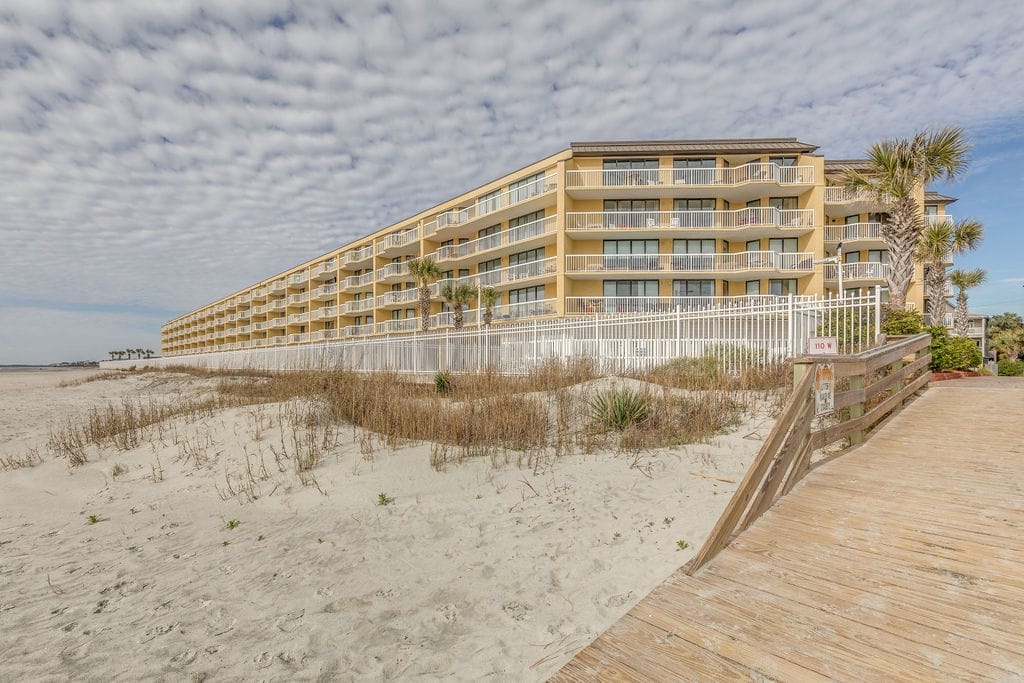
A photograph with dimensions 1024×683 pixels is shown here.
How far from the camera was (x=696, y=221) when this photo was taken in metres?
29.9

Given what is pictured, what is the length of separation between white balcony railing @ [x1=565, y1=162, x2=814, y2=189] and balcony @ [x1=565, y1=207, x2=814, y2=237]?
1.82 meters

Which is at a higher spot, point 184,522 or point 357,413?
point 357,413

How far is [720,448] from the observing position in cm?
714

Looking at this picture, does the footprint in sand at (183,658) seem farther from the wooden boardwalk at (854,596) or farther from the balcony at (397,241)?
the balcony at (397,241)

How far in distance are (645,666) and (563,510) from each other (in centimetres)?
294

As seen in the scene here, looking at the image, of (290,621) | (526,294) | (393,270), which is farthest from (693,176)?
(290,621)

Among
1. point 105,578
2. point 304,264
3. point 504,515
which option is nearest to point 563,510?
point 504,515

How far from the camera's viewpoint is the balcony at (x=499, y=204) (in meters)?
31.4

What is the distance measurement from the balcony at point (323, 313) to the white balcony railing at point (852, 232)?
1807 inches

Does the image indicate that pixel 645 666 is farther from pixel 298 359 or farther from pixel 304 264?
pixel 304 264

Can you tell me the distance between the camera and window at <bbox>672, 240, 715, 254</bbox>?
30672mm

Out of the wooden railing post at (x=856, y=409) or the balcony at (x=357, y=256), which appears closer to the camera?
the wooden railing post at (x=856, y=409)

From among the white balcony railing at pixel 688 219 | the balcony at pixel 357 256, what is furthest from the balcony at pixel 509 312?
the balcony at pixel 357 256

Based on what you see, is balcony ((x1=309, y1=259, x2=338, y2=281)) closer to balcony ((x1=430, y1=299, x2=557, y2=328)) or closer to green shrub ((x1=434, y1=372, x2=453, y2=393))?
balcony ((x1=430, y1=299, x2=557, y2=328))
